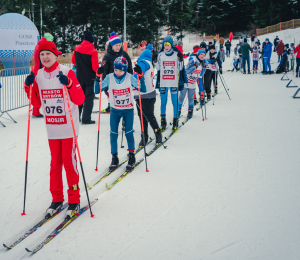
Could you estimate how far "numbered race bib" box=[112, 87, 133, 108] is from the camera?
4898 mm

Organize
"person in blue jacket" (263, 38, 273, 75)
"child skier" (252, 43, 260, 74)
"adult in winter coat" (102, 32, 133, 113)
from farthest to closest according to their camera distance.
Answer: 1. "child skier" (252, 43, 260, 74)
2. "person in blue jacket" (263, 38, 273, 75)
3. "adult in winter coat" (102, 32, 133, 113)

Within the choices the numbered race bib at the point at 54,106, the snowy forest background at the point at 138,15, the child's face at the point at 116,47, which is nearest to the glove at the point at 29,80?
the numbered race bib at the point at 54,106

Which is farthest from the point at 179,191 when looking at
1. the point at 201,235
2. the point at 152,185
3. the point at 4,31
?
the point at 4,31

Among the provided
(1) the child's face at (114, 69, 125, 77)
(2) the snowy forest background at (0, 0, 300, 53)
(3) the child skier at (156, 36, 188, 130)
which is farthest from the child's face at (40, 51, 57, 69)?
(2) the snowy forest background at (0, 0, 300, 53)

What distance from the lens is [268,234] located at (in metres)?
3.28

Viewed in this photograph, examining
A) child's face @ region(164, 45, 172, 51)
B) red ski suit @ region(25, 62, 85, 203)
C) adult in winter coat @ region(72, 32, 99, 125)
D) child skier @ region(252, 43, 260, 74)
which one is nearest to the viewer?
red ski suit @ region(25, 62, 85, 203)

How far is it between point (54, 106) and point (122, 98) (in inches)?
58.7

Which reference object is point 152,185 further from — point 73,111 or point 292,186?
point 292,186

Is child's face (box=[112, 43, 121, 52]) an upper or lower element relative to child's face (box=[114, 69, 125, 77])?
upper

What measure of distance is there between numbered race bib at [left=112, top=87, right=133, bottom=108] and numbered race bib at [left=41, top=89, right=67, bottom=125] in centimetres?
143

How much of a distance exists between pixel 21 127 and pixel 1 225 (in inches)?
192

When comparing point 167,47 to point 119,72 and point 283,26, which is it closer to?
point 119,72

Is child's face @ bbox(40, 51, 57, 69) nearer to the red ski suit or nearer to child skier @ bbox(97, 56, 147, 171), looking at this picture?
the red ski suit

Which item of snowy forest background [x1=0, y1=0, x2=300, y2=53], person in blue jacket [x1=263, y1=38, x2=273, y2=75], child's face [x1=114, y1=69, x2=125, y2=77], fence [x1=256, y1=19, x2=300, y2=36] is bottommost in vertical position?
child's face [x1=114, y1=69, x2=125, y2=77]
